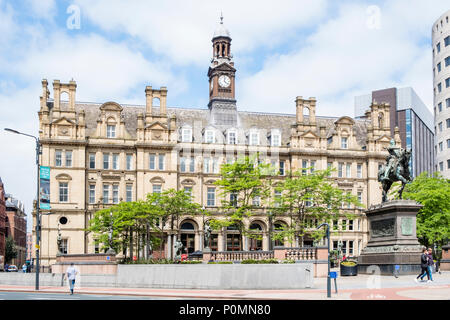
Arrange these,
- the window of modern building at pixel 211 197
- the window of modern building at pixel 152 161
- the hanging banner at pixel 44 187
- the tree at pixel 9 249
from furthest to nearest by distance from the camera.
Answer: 1. the tree at pixel 9 249
2. the window of modern building at pixel 211 197
3. the window of modern building at pixel 152 161
4. the hanging banner at pixel 44 187

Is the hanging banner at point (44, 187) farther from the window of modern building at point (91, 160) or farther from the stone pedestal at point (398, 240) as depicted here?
the window of modern building at point (91, 160)

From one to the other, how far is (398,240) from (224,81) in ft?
187

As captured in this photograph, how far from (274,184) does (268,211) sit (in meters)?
5.93

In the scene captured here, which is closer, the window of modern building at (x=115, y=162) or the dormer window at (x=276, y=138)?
the window of modern building at (x=115, y=162)

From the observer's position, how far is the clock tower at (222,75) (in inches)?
3533

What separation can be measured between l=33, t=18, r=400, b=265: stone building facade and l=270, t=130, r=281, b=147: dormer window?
0.16 metres

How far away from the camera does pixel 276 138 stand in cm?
8681

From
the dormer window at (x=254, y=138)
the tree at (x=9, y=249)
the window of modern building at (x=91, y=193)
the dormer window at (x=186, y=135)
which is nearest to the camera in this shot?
→ the window of modern building at (x=91, y=193)

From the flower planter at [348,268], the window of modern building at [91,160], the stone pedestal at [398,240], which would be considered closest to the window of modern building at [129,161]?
the window of modern building at [91,160]

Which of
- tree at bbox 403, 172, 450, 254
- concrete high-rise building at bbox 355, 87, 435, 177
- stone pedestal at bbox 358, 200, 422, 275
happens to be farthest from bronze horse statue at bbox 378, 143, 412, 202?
concrete high-rise building at bbox 355, 87, 435, 177

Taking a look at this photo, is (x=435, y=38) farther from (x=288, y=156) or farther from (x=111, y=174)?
(x=111, y=174)

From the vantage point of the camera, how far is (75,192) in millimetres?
77312

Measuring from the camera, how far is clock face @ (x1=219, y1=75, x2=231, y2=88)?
90688 mm

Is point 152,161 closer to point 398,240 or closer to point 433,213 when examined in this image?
point 433,213
